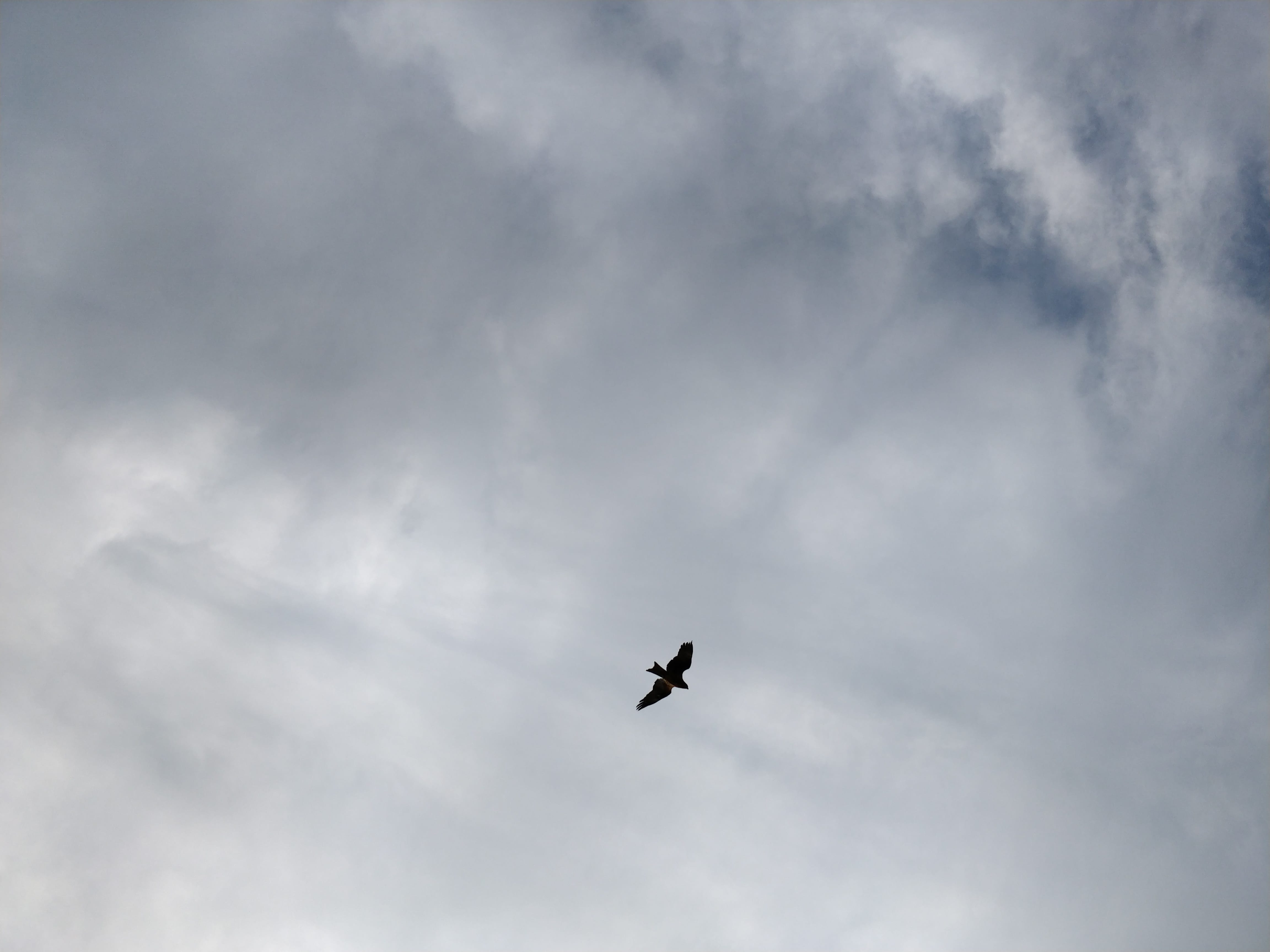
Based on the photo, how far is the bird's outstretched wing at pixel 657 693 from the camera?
7594 centimetres

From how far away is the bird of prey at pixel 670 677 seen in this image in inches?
2992

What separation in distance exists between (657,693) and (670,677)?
2361 millimetres

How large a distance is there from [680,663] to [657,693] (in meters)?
4.25

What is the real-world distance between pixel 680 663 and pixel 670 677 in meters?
1.89

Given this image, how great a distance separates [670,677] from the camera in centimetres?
7762

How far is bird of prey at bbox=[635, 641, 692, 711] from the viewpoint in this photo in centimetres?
7600

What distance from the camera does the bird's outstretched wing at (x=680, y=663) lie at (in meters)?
78.0

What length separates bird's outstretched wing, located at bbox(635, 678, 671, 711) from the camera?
249 ft

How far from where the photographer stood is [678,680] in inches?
3073

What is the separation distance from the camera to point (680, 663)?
79000 millimetres

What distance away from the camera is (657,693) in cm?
7575
